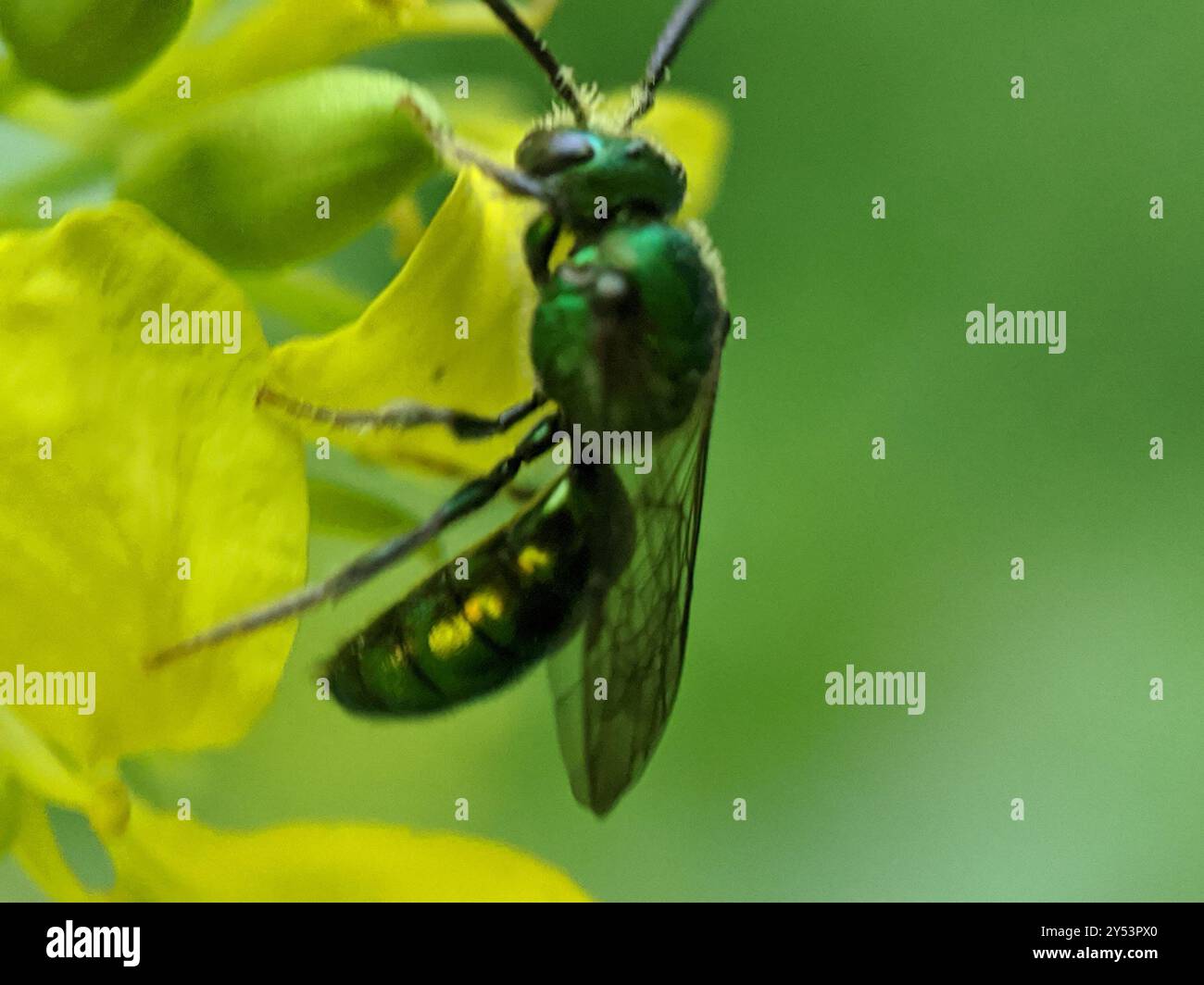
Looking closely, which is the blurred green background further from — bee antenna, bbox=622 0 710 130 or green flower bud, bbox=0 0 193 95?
green flower bud, bbox=0 0 193 95

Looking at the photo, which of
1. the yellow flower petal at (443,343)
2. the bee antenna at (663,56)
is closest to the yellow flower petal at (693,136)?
the bee antenna at (663,56)

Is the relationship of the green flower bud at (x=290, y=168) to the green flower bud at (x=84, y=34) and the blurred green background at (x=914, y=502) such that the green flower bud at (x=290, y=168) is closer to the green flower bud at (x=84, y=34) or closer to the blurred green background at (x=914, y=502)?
the green flower bud at (x=84, y=34)

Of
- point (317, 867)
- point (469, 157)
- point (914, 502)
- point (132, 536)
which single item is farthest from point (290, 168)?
point (914, 502)

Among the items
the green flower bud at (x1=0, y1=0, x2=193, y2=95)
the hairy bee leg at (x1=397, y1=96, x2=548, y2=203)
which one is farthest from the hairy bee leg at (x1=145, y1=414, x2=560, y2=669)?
the green flower bud at (x1=0, y1=0, x2=193, y2=95)

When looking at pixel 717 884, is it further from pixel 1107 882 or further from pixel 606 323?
pixel 606 323

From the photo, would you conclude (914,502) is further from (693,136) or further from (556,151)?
(556,151)
